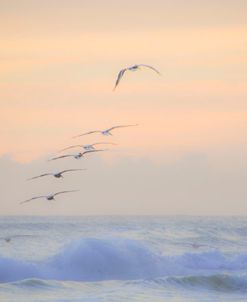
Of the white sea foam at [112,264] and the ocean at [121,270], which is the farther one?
the white sea foam at [112,264]

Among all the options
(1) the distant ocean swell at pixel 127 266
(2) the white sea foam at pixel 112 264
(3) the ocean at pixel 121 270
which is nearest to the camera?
(3) the ocean at pixel 121 270

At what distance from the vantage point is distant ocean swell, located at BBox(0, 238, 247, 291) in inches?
1147

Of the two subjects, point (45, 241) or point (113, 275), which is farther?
point (45, 241)

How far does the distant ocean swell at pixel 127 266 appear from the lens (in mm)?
29144

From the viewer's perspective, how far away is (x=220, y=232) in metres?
50.1

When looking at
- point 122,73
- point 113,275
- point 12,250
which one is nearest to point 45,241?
point 12,250

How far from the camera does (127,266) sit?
32.7 meters

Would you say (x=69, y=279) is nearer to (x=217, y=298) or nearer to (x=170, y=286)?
(x=170, y=286)

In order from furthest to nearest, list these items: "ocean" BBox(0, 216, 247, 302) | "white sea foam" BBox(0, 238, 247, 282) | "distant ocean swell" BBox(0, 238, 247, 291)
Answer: "white sea foam" BBox(0, 238, 247, 282) → "distant ocean swell" BBox(0, 238, 247, 291) → "ocean" BBox(0, 216, 247, 302)

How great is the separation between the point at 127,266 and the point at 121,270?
2.70 feet

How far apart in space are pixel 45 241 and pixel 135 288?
13555mm

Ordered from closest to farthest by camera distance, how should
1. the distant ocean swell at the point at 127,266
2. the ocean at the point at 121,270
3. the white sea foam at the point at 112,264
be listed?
the ocean at the point at 121,270
the distant ocean swell at the point at 127,266
the white sea foam at the point at 112,264

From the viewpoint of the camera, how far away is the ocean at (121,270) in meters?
25.8

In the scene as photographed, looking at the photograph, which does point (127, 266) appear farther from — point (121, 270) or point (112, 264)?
point (121, 270)
